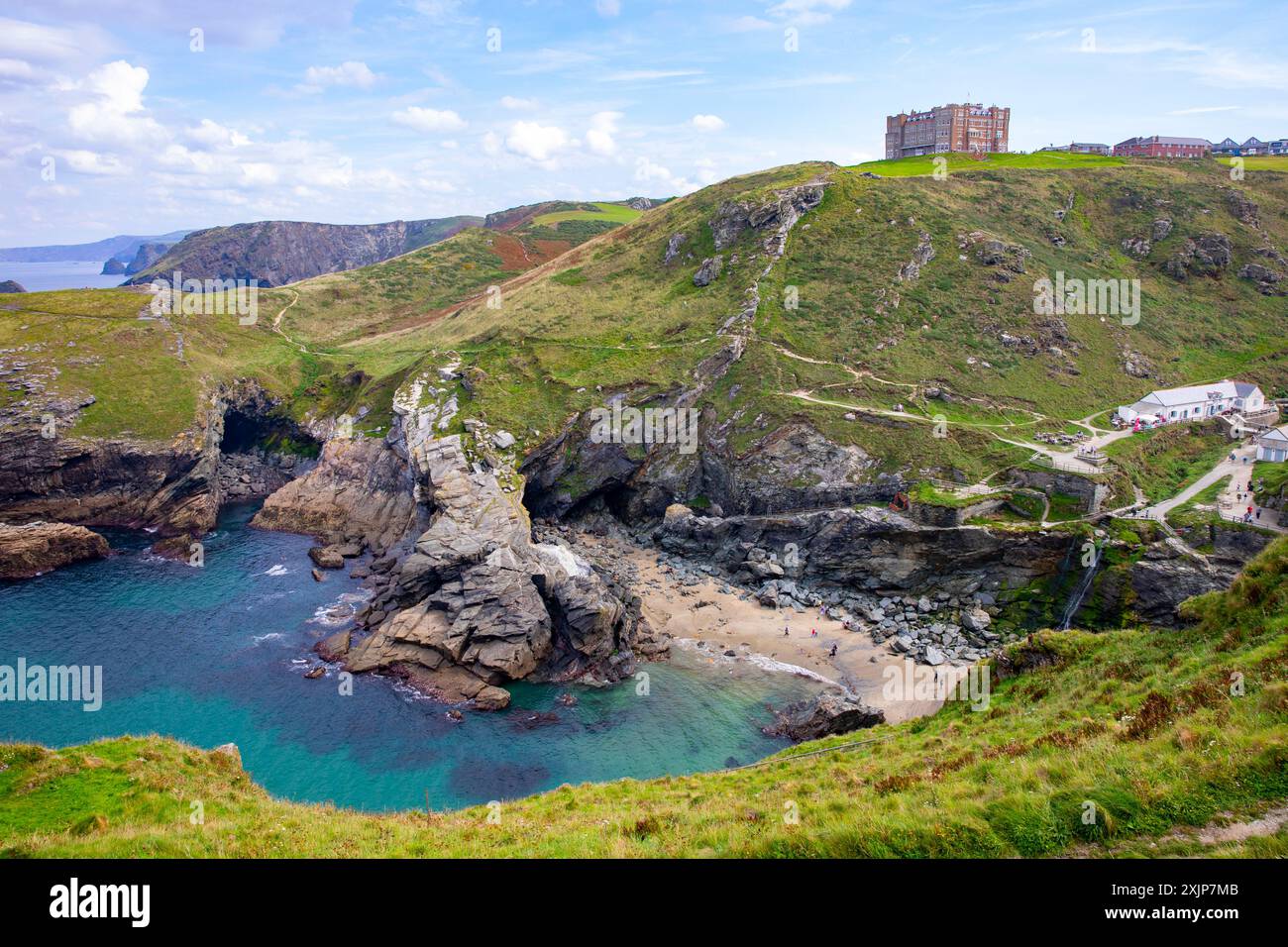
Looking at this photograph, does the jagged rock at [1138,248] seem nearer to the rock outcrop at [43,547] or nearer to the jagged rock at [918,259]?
the jagged rock at [918,259]

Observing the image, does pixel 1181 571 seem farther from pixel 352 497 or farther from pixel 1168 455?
pixel 352 497

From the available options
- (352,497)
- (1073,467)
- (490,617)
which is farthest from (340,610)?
(1073,467)

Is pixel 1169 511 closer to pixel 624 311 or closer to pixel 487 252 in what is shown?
pixel 624 311

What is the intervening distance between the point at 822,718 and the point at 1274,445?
4383 cm

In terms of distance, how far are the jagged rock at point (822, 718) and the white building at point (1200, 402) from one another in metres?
44.9

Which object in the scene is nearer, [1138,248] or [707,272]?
[1138,248]

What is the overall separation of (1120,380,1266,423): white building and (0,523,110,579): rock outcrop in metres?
94.5

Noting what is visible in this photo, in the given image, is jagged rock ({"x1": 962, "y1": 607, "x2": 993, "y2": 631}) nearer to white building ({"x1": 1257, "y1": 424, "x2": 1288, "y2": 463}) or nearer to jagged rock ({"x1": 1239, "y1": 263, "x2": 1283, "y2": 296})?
white building ({"x1": 1257, "y1": 424, "x2": 1288, "y2": 463})

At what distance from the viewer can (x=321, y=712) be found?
134 ft

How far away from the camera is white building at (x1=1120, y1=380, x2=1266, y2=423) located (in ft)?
206
